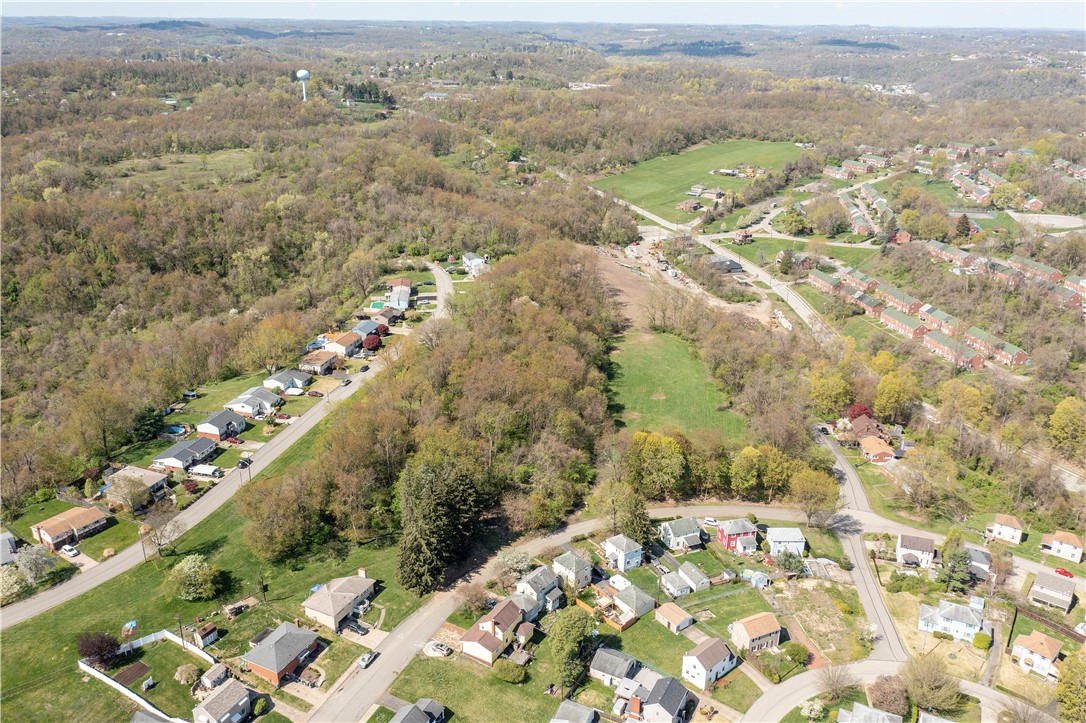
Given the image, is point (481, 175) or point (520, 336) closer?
point (520, 336)

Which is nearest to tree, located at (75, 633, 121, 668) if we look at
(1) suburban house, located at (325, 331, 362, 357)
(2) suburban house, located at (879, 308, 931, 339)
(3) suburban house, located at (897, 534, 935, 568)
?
(1) suburban house, located at (325, 331, 362, 357)

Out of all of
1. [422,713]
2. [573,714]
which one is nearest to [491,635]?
[422,713]

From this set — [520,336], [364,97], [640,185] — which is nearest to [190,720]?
[520,336]

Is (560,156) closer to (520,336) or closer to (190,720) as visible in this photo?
(520,336)

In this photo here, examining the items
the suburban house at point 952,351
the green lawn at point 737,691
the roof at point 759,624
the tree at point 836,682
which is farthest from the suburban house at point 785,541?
the suburban house at point 952,351

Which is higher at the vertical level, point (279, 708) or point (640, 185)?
point (640, 185)

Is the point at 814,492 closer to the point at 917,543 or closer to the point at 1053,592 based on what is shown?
the point at 917,543

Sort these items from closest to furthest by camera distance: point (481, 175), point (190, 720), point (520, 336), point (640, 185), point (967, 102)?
point (190, 720) < point (520, 336) < point (481, 175) < point (640, 185) < point (967, 102)

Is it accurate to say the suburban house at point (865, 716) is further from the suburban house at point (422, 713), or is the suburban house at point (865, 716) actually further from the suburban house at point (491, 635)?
the suburban house at point (422, 713)
